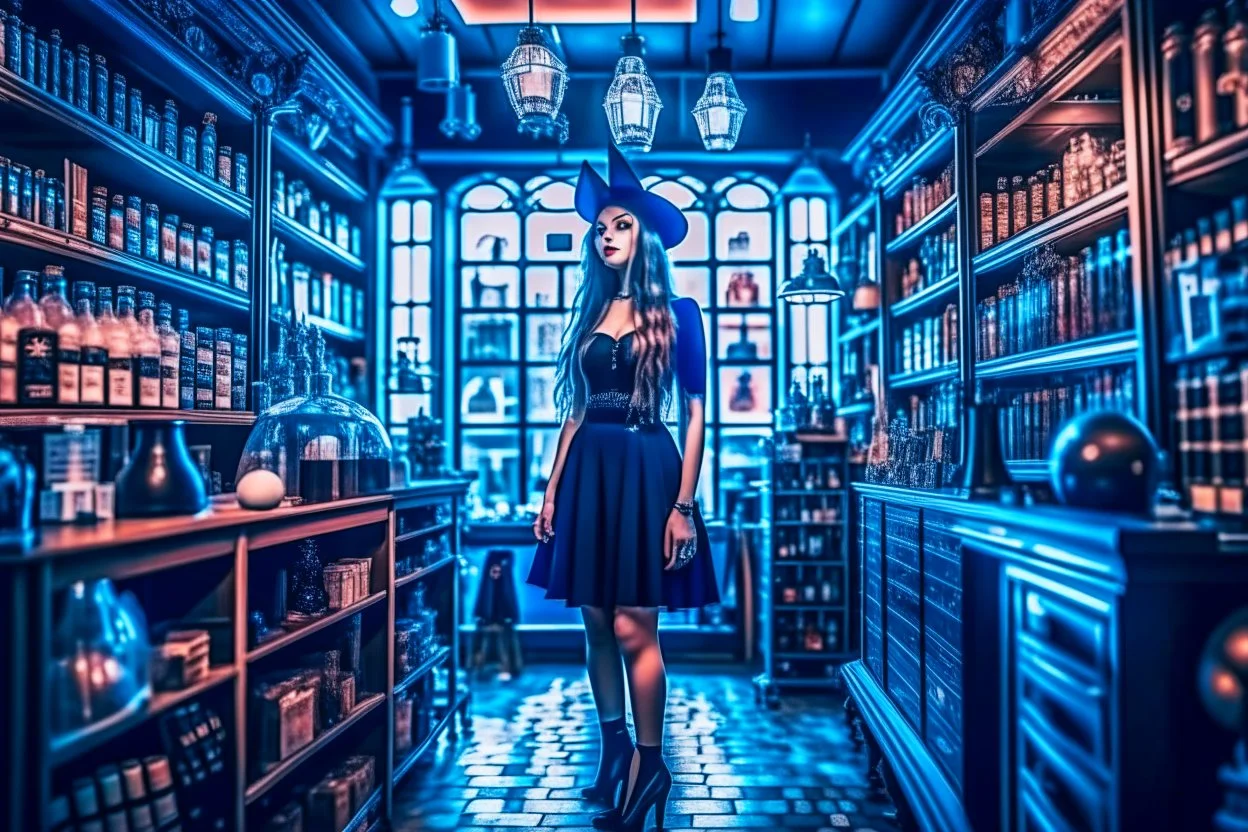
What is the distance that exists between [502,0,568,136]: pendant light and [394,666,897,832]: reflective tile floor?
234 cm

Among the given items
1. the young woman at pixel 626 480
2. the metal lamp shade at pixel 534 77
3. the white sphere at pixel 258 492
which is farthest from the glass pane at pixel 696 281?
the white sphere at pixel 258 492

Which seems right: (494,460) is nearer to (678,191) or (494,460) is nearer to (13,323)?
(678,191)

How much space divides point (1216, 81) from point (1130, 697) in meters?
1.33

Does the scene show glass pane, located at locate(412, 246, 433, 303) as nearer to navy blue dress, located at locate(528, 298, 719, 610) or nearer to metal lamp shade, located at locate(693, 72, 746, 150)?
metal lamp shade, located at locate(693, 72, 746, 150)

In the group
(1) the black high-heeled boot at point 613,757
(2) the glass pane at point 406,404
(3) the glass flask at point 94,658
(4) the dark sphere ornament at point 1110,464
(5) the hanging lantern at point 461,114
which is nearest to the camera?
(3) the glass flask at point 94,658

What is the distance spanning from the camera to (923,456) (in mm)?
3361

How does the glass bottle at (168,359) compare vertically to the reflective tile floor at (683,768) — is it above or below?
above

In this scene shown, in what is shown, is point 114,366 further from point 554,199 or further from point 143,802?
point 554,199

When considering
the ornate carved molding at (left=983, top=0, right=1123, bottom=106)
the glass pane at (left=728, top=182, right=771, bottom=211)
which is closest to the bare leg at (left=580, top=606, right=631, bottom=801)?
the ornate carved molding at (left=983, top=0, right=1123, bottom=106)

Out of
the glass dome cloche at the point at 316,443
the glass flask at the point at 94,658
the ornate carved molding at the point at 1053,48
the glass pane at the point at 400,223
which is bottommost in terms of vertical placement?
the glass flask at the point at 94,658

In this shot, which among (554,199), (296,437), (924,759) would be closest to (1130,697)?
(924,759)

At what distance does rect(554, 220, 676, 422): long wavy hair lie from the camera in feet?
9.27

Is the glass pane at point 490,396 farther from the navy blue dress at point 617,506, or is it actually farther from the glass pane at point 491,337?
the navy blue dress at point 617,506

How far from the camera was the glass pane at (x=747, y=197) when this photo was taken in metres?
5.93
